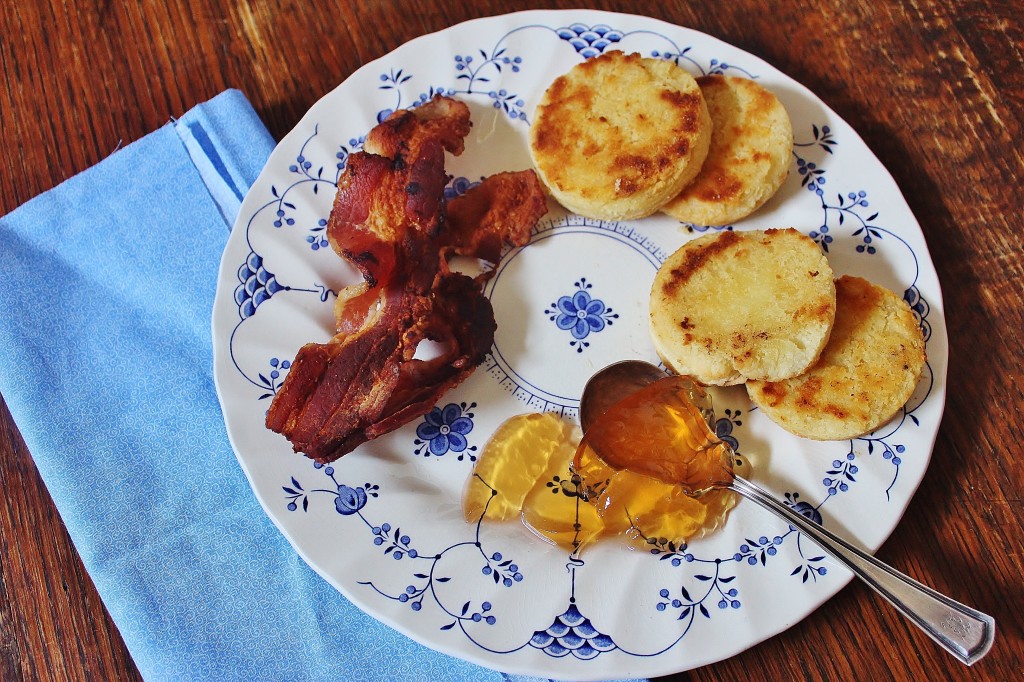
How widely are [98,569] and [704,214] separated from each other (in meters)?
1.78

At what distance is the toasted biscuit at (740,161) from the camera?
216 cm

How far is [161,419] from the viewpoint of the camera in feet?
7.00

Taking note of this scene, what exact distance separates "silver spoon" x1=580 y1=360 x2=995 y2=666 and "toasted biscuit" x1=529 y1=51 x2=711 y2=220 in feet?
1.60

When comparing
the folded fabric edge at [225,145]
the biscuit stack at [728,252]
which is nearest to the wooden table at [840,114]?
the folded fabric edge at [225,145]

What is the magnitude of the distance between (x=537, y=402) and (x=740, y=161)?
853 millimetres

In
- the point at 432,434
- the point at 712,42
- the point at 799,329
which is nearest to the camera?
the point at 799,329

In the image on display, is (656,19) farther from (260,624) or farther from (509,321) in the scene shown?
(260,624)

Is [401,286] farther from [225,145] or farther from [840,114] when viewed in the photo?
[840,114]

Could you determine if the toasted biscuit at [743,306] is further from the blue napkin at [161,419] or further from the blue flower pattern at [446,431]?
the blue napkin at [161,419]

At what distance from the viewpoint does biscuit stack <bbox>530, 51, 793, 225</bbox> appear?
2121 millimetres

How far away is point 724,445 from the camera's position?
6.45 feet

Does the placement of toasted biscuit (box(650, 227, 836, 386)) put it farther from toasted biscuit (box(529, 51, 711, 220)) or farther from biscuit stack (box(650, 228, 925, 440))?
toasted biscuit (box(529, 51, 711, 220))

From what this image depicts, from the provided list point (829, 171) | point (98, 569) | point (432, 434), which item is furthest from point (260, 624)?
point (829, 171)

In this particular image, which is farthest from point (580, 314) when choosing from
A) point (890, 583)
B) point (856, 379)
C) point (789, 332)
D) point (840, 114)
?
point (840, 114)
